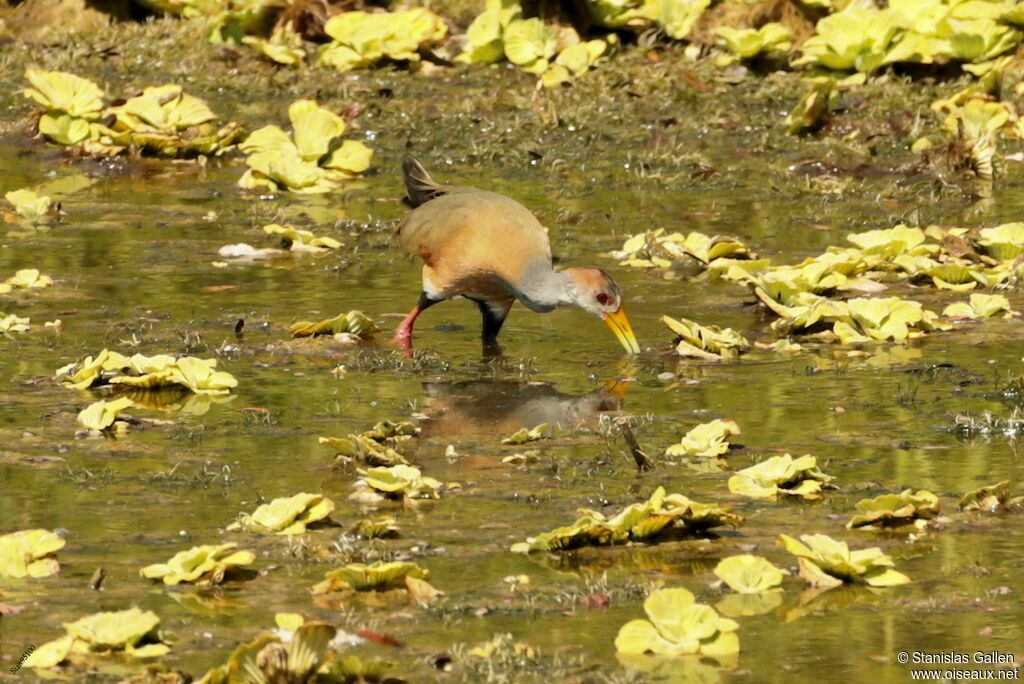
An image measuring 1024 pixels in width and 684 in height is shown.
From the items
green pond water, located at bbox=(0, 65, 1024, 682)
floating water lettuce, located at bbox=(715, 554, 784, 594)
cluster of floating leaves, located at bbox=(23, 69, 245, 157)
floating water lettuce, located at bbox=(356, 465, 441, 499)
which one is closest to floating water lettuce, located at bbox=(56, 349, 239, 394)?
green pond water, located at bbox=(0, 65, 1024, 682)

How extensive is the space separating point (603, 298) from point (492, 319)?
0.61m

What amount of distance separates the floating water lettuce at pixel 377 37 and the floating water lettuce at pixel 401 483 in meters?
9.69

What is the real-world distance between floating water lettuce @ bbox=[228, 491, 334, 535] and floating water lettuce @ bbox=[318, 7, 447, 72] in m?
10.1

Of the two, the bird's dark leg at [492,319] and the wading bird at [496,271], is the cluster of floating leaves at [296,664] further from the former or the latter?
the bird's dark leg at [492,319]

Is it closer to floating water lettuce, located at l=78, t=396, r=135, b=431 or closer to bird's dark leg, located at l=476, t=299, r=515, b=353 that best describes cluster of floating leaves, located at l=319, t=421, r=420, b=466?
floating water lettuce, located at l=78, t=396, r=135, b=431

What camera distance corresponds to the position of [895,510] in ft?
21.0

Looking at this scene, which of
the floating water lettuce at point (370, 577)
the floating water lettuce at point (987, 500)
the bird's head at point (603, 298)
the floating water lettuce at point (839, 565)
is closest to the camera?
the floating water lettuce at point (370, 577)

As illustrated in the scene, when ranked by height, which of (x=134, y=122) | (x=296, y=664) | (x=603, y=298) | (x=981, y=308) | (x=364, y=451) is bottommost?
(x=134, y=122)

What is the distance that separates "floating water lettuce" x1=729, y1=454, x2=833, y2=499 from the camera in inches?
266

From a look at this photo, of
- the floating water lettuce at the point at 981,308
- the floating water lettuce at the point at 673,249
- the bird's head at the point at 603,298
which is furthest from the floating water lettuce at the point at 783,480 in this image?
the floating water lettuce at the point at 673,249

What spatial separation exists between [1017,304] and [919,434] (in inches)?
104

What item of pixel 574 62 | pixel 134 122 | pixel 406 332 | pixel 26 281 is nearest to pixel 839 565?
pixel 406 332

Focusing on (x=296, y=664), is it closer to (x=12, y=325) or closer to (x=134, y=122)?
(x=12, y=325)

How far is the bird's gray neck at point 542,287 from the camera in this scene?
30.0ft
